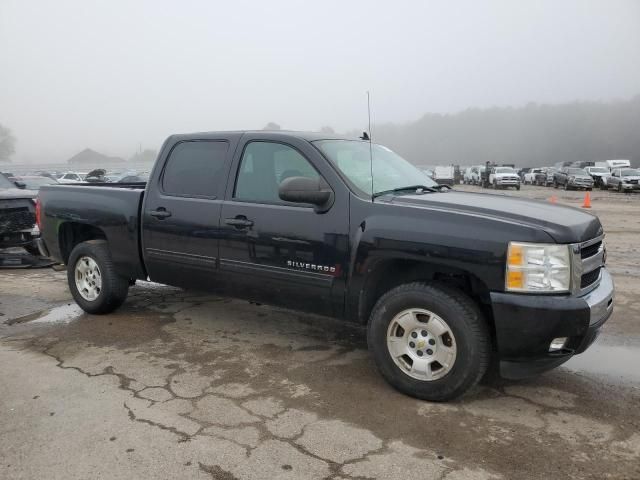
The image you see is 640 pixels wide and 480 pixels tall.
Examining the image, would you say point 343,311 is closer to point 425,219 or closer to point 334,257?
point 334,257

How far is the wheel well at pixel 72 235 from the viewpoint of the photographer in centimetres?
568

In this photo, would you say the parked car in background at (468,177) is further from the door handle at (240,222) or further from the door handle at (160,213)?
the door handle at (240,222)

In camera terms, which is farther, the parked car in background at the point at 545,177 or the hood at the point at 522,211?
the parked car in background at the point at 545,177

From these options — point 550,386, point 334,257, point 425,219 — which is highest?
point 425,219

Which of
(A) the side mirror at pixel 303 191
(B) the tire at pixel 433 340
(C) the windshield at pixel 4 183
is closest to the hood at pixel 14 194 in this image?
(C) the windshield at pixel 4 183

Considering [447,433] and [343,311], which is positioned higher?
[343,311]

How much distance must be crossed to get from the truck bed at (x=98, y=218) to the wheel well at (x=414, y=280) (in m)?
2.39

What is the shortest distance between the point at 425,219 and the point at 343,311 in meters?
0.92

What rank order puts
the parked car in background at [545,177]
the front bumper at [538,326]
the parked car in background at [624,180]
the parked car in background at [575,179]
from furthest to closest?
the parked car in background at [545,177] < the parked car in background at [575,179] < the parked car in background at [624,180] < the front bumper at [538,326]

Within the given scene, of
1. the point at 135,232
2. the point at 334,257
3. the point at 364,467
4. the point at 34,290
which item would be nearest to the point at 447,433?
the point at 364,467

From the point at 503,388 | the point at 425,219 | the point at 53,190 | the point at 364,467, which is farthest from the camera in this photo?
the point at 53,190

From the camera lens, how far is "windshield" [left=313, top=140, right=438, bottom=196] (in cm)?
398

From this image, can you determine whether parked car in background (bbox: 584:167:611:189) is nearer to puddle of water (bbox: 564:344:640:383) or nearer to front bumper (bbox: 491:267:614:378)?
puddle of water (bbox: 564:344:640:383)

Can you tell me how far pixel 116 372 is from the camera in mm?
3980
